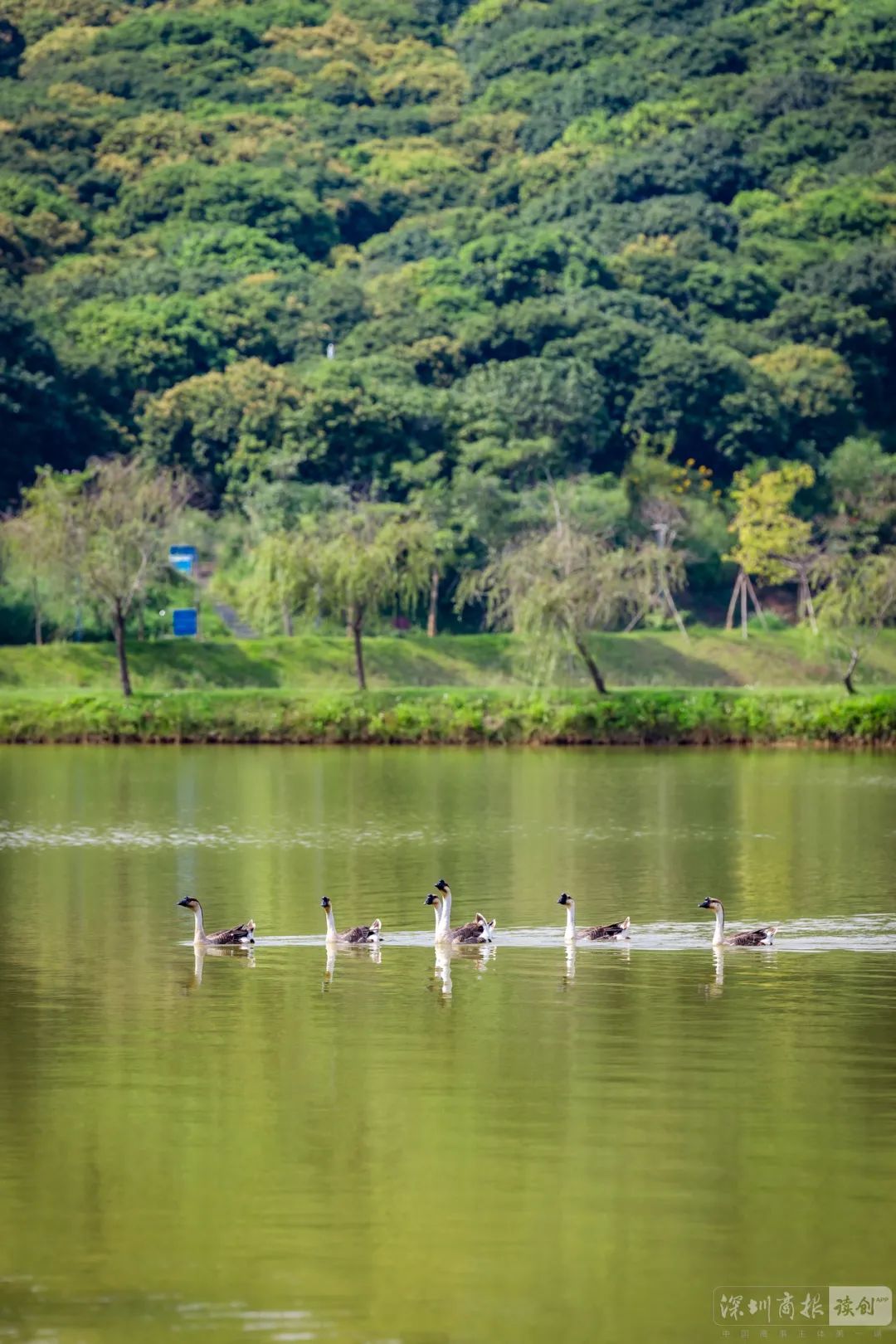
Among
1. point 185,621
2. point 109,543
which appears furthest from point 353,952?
point 185,621

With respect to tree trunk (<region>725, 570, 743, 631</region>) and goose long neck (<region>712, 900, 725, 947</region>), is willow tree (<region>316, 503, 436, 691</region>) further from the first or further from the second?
goose long neck (<region>712, 900, 725, 947</region>)

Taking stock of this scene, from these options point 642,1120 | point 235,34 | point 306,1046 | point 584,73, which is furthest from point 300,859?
point 235,34

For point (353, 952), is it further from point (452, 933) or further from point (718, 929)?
point (718, 929)

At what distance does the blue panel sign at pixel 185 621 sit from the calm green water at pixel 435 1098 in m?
39.8

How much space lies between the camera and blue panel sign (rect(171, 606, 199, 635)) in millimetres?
78688

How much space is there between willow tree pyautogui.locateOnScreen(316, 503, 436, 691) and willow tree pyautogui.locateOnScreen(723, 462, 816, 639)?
15764mm

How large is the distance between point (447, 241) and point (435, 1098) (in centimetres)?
12652

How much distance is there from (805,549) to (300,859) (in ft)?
184

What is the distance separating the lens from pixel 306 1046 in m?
21.8

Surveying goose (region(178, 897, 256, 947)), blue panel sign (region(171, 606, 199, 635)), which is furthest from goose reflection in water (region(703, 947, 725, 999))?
blue panel sign (region(171, 606, 199, 635))

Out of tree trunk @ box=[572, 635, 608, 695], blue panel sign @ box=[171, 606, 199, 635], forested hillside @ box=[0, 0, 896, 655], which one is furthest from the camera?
forested hillside @ box=[0, 0, 896, 655]

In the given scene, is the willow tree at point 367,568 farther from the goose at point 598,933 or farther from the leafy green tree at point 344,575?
the goose at point 598,933

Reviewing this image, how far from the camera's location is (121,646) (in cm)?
7044

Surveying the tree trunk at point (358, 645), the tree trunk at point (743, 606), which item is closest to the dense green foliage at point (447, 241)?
the tree trunk at point (743, 606)
